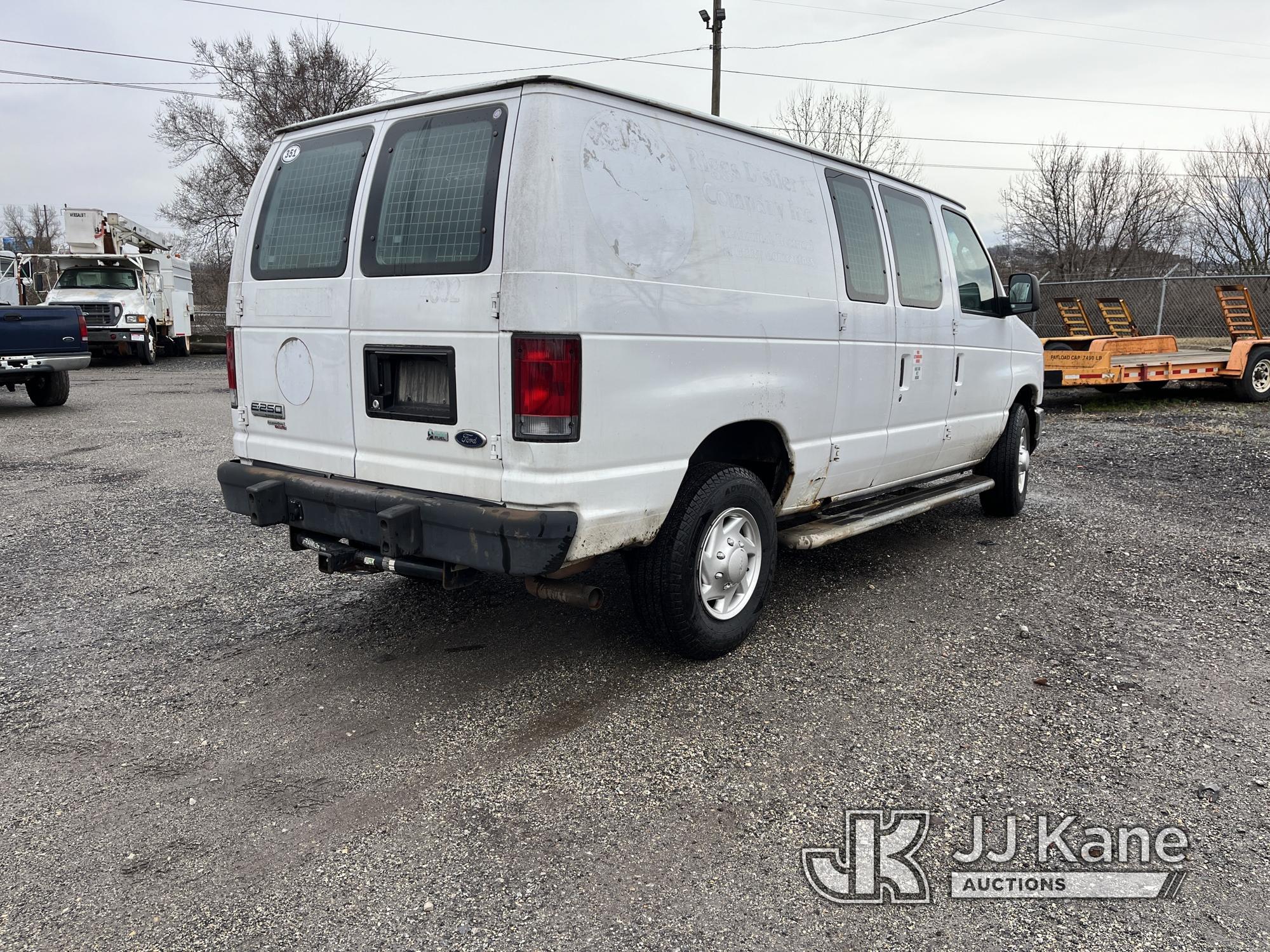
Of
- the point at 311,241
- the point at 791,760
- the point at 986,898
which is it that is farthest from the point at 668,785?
the point at 311,241

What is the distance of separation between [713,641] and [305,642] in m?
1.99

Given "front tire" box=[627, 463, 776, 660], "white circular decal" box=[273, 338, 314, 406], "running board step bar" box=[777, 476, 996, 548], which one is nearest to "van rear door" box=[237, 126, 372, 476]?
"white circular decal" box=[273, 338, 314, 406]

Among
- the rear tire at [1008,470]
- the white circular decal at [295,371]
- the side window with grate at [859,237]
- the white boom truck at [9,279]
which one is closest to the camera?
the white circular decal at [295,371]

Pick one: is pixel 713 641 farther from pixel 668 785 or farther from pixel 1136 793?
pixel 1136 793

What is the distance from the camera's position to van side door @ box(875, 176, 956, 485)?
5.29m

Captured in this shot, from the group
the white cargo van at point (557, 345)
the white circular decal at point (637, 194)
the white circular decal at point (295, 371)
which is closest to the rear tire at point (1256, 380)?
the white cargo van at point (557, 345)

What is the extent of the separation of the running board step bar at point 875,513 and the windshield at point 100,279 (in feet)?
71.7

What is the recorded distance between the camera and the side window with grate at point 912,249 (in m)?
5.30

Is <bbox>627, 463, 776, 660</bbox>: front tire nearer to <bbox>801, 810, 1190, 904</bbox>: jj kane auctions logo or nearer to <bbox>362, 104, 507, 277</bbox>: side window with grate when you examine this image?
<bbox>801, 810, 1190, 904</bbox>: jj kane auctions logo

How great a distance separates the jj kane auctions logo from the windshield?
2398cm

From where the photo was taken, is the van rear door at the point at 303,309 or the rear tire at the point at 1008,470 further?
the rear tire at the point at 1008,470

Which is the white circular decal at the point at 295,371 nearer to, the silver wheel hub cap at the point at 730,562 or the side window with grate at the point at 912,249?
the silver wheel hub cap at the point at 730,562

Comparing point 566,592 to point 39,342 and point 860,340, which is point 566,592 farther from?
point 39,342

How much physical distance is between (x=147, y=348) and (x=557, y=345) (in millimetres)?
22884
